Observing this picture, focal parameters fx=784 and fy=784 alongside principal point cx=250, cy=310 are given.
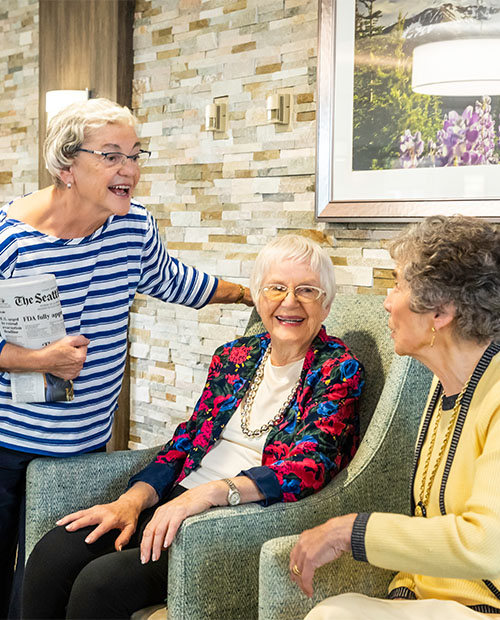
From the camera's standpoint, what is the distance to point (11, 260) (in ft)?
6.16

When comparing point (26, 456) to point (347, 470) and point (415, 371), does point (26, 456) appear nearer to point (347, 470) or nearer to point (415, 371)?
point (347, 470)

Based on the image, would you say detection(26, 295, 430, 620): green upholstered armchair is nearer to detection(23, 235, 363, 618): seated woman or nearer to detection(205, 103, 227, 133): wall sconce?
detection(23, 235, 363, 618): seated woman

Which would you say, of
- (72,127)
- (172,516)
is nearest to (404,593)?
(172,516)

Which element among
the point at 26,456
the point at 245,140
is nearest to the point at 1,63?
the point at 245,140

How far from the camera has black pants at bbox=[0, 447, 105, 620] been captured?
202 centimetres

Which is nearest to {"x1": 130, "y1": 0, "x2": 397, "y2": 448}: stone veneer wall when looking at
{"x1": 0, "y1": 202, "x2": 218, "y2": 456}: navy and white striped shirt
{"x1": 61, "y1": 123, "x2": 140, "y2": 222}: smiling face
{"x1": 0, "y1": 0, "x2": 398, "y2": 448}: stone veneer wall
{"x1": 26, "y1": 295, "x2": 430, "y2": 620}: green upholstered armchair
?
{"x1": 0, "y1": 0, "x2": 398, "y2": 448}: stone veneer wall

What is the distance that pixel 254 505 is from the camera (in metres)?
1.69

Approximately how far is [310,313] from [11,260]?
74cm

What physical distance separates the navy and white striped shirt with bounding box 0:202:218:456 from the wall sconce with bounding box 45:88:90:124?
4.21ft

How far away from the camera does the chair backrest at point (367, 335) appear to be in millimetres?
1997

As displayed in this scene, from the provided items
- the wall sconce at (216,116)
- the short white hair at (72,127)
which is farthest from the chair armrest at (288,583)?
the wall sconce at (216,116)

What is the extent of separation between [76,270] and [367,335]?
770 millimetres

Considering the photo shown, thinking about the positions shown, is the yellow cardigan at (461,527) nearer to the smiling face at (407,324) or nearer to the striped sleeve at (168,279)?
the smiling face at (407,324)

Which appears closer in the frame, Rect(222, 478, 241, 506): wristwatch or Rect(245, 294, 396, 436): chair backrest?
Rect(222, 478, 241, 506): wristwatch
